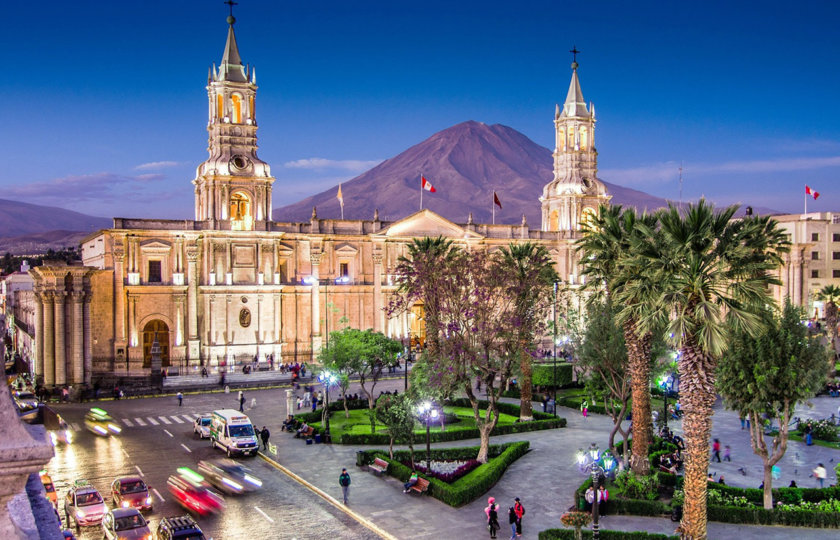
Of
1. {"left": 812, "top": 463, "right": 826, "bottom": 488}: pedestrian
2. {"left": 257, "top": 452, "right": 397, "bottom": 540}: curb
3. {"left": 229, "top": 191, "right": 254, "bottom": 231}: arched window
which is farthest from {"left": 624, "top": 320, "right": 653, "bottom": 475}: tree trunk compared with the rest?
{"left": 229, "top": 191, "right": 254, "bottom": 231}: arched window

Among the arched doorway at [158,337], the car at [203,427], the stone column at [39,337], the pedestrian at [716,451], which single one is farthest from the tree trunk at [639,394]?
the arched doorway at [158,337]

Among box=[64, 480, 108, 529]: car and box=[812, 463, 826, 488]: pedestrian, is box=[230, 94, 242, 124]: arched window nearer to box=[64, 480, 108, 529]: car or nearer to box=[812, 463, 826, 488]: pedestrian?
box=[64, 480, 108, 529]: car

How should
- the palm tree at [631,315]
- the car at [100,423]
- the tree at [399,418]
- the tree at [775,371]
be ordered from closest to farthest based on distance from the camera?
the tree at [775,371], the palm tree at [631,315], the tree at [399,418], the car at [100,423]

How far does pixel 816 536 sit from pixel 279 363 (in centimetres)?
4676

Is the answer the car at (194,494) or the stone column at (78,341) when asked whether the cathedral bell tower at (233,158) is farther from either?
the car at (194,494)

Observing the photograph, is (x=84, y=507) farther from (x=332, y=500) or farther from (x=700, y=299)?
(x=700, y=299)

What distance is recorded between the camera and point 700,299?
65.8ft

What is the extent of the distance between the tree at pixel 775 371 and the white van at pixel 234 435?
20.6 meters

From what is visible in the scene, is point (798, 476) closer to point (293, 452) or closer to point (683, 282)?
point (683, 282)

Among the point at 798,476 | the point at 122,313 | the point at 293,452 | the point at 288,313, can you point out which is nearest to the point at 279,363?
the point at 288,313

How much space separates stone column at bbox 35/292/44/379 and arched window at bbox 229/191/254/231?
638 inches

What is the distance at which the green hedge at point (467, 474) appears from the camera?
87.0ft

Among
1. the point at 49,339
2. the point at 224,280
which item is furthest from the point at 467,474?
the point at 224,280

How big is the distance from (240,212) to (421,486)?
136 feet
